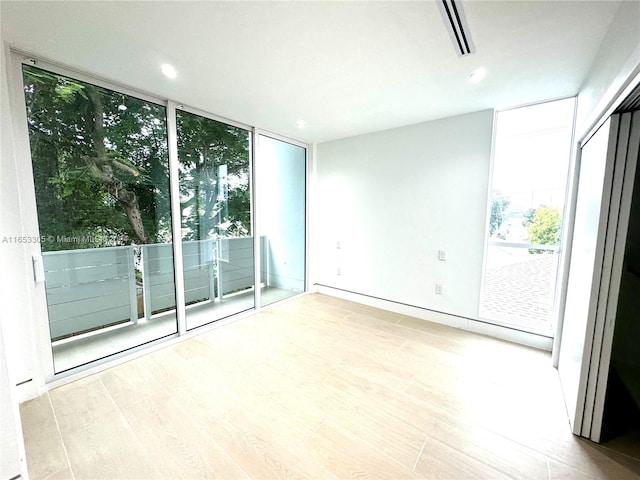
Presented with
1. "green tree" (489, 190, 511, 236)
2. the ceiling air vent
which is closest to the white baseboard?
"green tree" (489, 190, 511, 236)

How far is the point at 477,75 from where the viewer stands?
214 centimetres

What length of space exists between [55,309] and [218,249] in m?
1.51

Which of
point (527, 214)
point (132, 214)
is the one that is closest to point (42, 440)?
point (132, 214)

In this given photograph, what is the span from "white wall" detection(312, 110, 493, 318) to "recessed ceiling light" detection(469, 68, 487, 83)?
81 centimetres

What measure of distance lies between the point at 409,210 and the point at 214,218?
101 inches

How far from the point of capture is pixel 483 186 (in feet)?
9.58

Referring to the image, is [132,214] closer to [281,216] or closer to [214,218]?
[214,218]

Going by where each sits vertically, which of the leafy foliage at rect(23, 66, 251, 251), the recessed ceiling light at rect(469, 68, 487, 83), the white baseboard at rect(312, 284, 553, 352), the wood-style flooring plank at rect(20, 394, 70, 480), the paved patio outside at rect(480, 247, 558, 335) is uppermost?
the recessed ceiling light at rect(469, 68, 487, 83)

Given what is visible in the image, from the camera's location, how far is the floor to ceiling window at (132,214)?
2.05 metres

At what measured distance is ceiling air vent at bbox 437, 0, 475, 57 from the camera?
4.59 feet

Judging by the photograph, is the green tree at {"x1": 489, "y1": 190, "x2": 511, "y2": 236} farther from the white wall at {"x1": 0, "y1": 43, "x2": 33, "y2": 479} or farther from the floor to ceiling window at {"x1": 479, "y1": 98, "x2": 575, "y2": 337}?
the white wall at {"x1": 0, "y1": 43, "x2": 33, "y2": 479}

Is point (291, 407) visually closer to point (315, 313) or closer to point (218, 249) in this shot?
point (315, 313)

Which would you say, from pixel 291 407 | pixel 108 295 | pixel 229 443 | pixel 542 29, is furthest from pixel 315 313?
pixel 542 29

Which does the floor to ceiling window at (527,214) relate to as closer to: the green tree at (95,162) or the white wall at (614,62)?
the white wall at (614,62)
